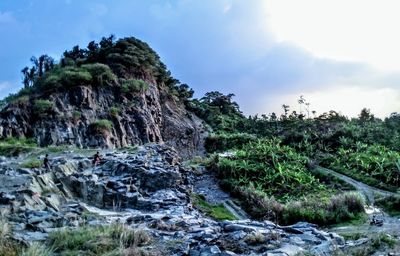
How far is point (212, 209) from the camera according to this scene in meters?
24.9

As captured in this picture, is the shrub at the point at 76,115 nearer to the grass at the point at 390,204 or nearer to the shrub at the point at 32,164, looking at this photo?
the shrub at the point at 32,164

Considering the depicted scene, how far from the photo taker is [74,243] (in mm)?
9281

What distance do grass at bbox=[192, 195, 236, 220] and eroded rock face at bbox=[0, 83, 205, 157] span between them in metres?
14.6

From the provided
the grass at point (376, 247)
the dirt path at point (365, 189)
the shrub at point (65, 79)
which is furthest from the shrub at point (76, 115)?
the grass at point (376, 247)

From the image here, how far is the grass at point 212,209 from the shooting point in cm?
2306

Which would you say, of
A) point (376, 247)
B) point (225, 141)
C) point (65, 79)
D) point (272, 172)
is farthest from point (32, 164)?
point (225, 141)

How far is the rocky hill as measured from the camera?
37.4 metres

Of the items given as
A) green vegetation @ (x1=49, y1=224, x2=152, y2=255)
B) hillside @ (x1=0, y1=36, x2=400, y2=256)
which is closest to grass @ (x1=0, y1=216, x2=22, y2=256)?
hillside @ (x1=0, y1=36, x2=400, y2=256)

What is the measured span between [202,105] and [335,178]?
1272 inches

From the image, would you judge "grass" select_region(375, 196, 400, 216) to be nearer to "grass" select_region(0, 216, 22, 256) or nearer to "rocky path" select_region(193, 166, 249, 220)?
"rocky path" select_region(193, 166, 249, 220)

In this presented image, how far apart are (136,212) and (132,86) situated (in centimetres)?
3134

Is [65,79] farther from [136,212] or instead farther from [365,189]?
[136,212]

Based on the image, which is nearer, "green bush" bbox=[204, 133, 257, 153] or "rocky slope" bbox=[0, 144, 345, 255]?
"rocky slope" bbox=[0, 144, 345, 255]

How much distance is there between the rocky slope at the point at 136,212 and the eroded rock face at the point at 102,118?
13.4 metres
